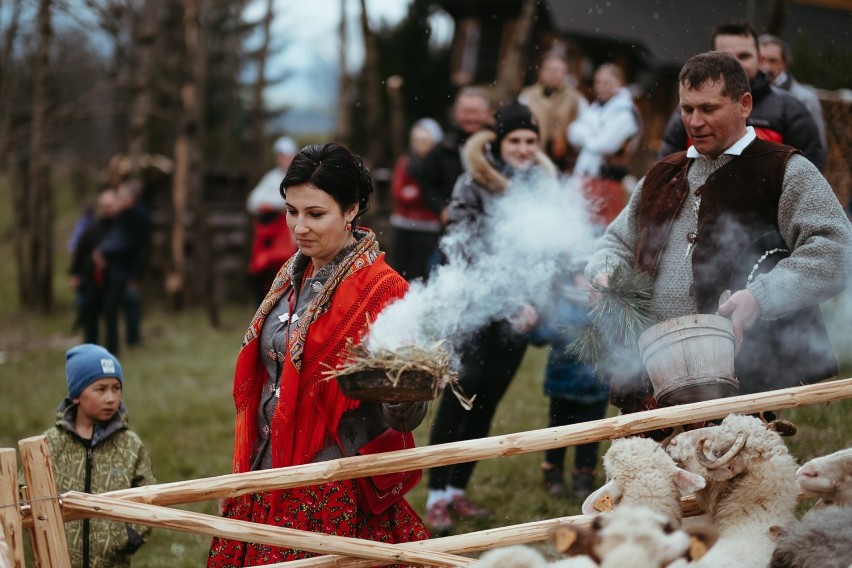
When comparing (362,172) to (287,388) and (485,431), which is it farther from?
(485,431)

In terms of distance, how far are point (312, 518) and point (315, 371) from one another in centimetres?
53

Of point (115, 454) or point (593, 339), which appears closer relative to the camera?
point (593, 339)

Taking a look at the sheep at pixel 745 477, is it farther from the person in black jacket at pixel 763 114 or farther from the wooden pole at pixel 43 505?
the wooden pole at pixel 43 505

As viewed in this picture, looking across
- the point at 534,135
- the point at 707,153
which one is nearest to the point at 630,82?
the point at 534,135

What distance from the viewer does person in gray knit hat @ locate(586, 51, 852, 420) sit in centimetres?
374

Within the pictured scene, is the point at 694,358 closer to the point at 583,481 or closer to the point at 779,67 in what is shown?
the point at 583,481

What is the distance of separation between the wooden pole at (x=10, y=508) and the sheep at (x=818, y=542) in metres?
2.39

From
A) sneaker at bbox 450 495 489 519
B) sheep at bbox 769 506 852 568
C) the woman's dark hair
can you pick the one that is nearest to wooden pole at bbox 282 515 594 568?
sheep at bbox 769 506 852 568

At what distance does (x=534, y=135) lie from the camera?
5926mm

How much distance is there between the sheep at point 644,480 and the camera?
11.1ft

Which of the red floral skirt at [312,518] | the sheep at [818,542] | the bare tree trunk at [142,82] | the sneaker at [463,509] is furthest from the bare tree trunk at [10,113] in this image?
the sheep at [818,542]

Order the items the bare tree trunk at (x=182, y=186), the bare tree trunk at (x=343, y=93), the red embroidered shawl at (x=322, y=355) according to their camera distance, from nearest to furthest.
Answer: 1. the red embroidered shawl at (x=322, y=355)
2. the bare tree trunk at (x=182, y=186)
3. the bare tree trunk at (x=343, y=93)

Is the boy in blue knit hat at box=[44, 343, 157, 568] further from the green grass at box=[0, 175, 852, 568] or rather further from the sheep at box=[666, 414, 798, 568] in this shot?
the sheep at box=[666, 414, 798, 568]

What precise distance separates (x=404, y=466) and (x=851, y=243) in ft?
6.06
